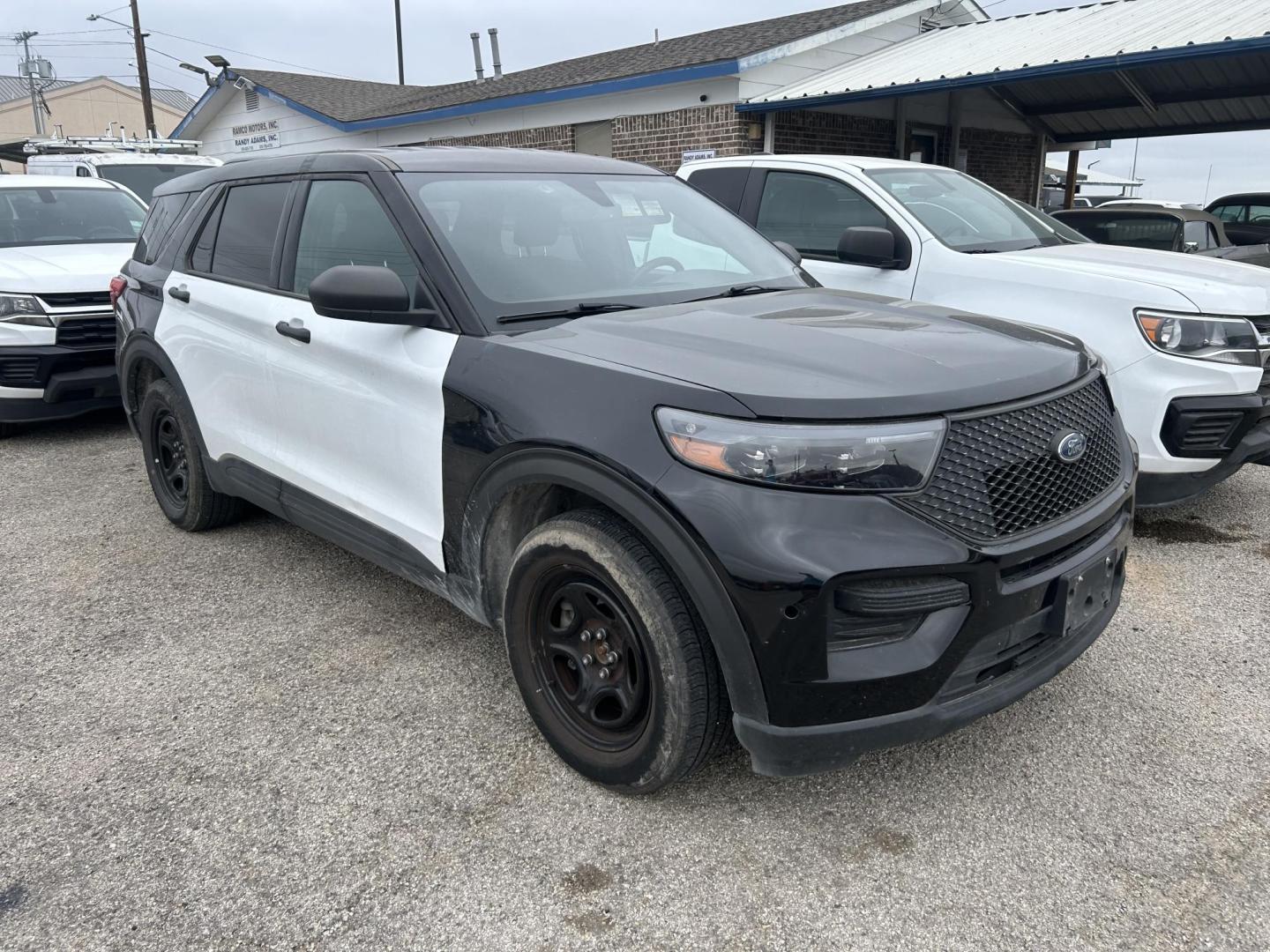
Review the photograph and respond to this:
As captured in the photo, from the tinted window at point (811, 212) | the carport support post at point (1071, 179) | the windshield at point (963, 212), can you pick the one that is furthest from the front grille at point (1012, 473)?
the carport support post at point (1071, 179)

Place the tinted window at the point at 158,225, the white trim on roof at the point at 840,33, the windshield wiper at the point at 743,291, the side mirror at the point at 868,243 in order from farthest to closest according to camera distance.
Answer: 1. the white trim on roof at the point at 840,33
2. the side mirror at the point at 868,243
3. the tinted window at the point at 158,225
4. the windshield wiper at the point at 743,291

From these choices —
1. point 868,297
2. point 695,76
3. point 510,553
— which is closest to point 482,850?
point 510,553

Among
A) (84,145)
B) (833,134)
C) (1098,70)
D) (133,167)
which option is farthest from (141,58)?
(1098,70)

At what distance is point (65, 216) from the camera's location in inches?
313

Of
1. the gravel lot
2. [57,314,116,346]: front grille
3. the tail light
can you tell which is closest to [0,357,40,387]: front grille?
[57,314,116,346]: front grille

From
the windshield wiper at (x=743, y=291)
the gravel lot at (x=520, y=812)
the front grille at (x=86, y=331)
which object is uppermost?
the windshield wiper at (x=743, y=291)

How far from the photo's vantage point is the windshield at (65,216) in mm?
7660

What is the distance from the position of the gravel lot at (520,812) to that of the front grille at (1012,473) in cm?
85

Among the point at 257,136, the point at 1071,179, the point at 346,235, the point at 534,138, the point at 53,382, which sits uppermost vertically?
the point at 257,136

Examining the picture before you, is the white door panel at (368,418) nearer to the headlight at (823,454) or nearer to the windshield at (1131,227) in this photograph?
the headlight at (823,454)

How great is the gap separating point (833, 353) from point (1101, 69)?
903cm

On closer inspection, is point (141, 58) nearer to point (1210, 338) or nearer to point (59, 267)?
point (59, 267)

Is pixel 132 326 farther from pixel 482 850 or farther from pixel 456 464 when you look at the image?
pixel 482 850

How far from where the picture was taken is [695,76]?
496 inches
